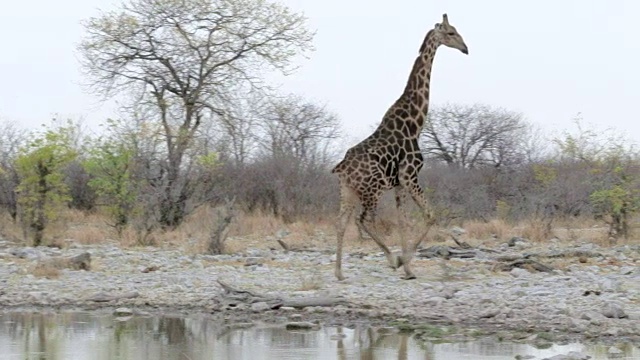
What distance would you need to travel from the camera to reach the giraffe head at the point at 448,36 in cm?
1562

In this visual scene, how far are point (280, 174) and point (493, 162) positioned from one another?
2160 cm

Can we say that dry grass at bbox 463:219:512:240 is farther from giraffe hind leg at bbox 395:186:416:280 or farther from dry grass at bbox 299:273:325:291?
dry grass at bbox 299:273:325:291

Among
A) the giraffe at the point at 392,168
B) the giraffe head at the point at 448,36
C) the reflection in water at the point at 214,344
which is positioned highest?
the giraffe head at the point at 448,36

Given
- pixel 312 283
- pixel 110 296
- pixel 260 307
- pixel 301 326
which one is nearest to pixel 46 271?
pixel 110 296

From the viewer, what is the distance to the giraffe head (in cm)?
1562

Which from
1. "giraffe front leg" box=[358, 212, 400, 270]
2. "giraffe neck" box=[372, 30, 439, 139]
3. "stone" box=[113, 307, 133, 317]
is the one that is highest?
"giraffe neck" box=[372, 30, 439, 139]

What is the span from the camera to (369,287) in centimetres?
1359

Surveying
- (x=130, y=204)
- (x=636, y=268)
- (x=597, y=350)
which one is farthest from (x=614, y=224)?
(x=597, y=350)

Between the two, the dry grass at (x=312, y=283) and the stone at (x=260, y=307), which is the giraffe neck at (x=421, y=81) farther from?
the stone at (x=260, y=307)

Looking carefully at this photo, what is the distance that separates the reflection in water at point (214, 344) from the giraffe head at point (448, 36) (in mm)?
6094

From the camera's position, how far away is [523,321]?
10.8m

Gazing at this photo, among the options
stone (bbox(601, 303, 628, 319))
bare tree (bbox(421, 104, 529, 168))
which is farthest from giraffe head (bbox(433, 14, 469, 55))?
bare tree (bbox(421, 104, 529, 168))

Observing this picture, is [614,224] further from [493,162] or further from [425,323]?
[493,162]

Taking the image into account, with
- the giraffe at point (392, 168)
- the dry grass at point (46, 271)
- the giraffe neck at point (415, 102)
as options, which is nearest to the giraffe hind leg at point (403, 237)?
the giraffe at point (392, 168)
